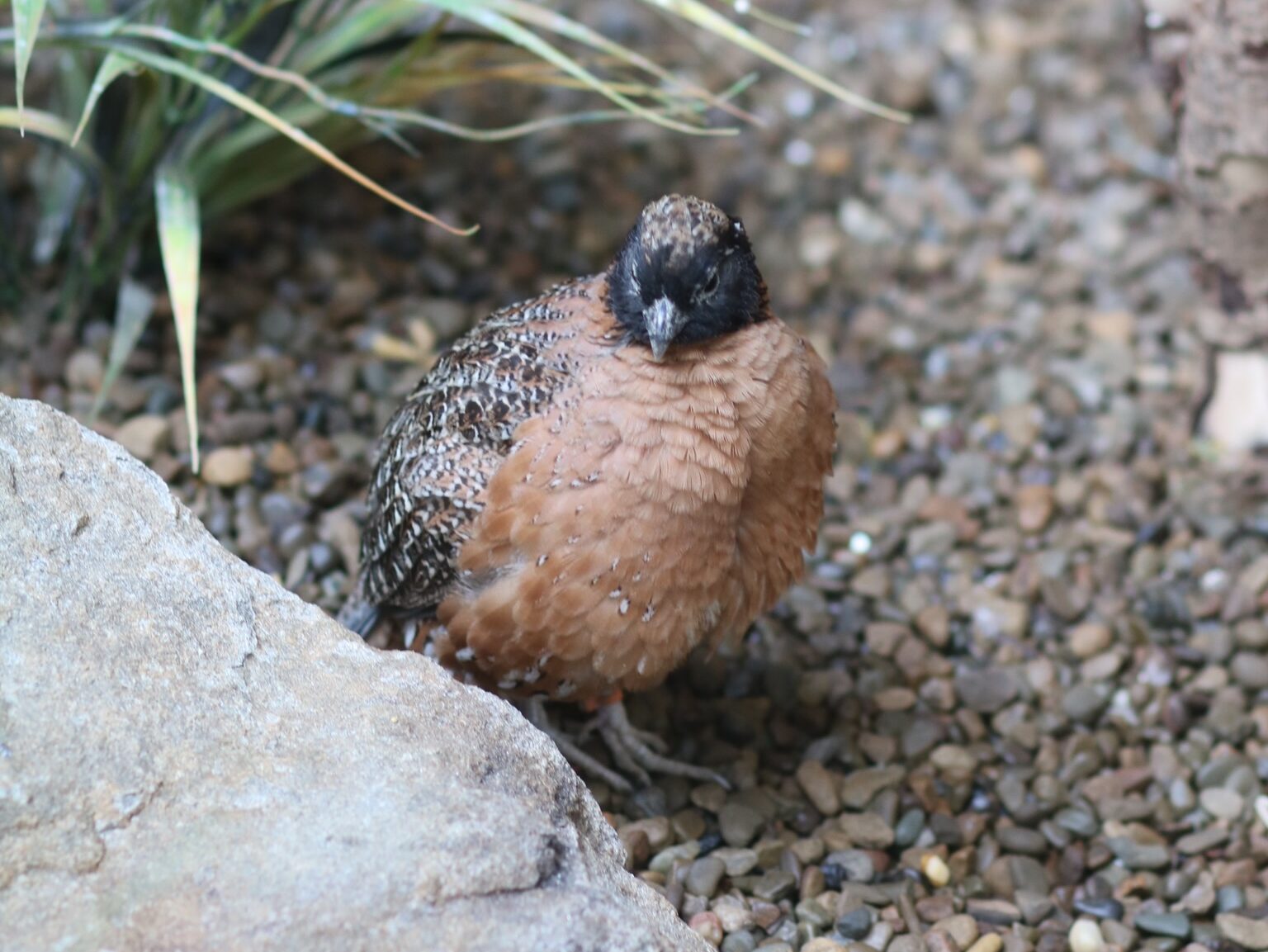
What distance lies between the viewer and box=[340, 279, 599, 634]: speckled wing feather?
416 centimetres

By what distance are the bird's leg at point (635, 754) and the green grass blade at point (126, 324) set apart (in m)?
2.19

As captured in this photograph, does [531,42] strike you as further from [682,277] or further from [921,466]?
[921,466]

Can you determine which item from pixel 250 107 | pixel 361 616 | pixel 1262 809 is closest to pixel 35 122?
pixel 250 107

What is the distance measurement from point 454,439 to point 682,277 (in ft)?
3.03

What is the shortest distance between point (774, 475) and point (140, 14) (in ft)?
10.1

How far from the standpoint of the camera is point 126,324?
538cm

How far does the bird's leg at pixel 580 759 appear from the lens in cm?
459

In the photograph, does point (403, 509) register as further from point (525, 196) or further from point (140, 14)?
point (525, 196)

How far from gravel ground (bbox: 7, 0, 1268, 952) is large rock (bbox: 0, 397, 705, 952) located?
3.66ft

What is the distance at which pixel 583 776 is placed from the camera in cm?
462

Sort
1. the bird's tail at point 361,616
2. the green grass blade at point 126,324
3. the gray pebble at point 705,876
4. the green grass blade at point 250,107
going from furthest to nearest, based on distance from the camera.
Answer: the green grass blade at point 126,324 < the bird's tail at point 361,616 < the green grass blade at point 250,107 < the gray pebble at point 705,876

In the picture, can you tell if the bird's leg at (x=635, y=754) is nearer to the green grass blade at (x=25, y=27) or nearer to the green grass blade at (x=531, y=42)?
the green grass blade at (x=531, y=42)

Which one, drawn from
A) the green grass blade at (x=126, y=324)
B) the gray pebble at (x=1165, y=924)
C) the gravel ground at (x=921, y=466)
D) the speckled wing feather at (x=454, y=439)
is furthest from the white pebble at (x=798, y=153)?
the gray pebble at (x=1165, y=924)

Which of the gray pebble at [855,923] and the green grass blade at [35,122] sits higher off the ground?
the green grass blade at [35,122]
